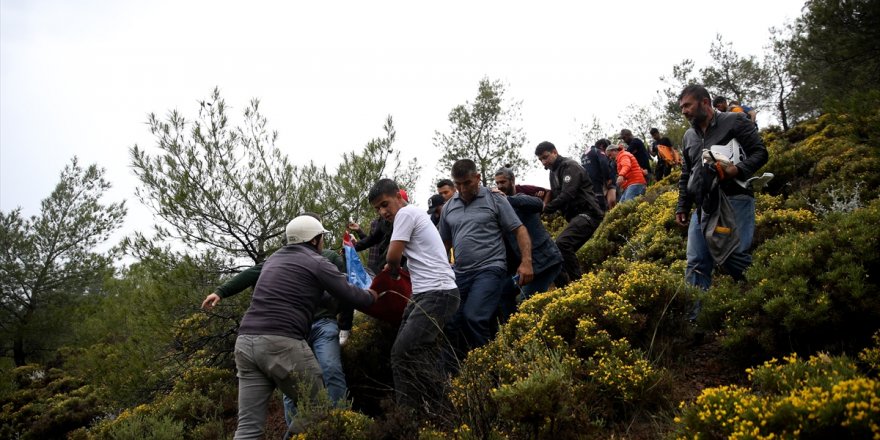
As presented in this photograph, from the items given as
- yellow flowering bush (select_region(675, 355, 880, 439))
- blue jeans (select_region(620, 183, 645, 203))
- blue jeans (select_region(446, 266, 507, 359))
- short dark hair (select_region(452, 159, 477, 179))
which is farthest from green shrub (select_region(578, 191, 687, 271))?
yellow flowering bush (select_region(675, 355, 880, 439))

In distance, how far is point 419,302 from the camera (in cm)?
394

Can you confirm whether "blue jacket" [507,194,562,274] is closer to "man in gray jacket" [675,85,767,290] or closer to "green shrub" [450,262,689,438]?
"green shrub" [450,262,689,438]

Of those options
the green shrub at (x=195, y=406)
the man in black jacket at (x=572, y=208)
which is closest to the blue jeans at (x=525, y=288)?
the man in black jacket at (x=572, y=208)

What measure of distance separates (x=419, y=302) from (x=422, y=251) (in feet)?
1.31

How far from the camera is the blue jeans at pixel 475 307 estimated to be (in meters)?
4.29

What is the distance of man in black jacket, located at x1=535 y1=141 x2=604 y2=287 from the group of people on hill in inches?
35.1

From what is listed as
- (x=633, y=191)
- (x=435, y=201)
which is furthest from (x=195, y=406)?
(x=633, y=191)

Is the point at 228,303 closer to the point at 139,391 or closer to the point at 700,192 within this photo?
the point at 139,391

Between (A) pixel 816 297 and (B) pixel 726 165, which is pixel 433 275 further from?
(A) pixel 816 297

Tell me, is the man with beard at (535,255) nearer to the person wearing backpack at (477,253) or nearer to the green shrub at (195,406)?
the person wearing backpack at (477,253)

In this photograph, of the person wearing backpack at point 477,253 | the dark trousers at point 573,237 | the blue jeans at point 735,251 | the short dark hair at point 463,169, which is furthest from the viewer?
the dark trousers at point 573,237

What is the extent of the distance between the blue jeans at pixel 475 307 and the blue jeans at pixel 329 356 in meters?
0.97

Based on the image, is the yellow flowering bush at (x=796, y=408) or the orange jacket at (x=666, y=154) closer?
the yellow flowering bush at (x=796, y=408)

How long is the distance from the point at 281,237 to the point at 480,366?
453 centimetres
